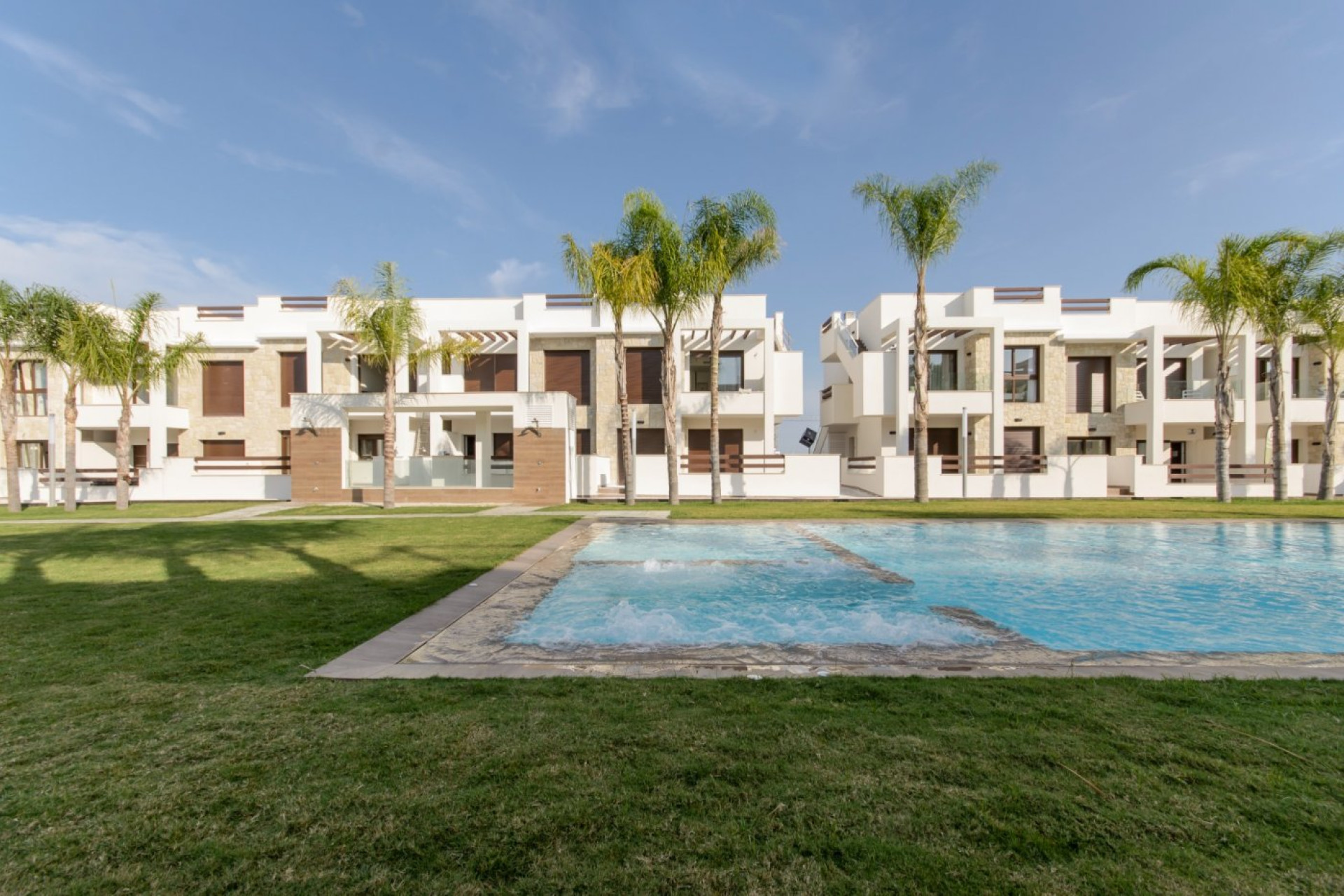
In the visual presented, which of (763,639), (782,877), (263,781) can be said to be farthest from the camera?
(763,639)

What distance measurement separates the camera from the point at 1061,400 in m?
26.5

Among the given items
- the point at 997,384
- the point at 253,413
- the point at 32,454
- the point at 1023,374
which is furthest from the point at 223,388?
the point at 1023,374

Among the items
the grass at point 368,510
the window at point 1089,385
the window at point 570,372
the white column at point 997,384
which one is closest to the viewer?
the grass at point 368,510

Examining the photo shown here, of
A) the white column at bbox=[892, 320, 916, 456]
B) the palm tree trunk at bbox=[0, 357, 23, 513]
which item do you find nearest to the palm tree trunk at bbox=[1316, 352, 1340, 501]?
the white column at bbox=[892, 320, 916, 456]

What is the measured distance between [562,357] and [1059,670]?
2392cm

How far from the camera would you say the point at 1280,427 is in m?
21.4

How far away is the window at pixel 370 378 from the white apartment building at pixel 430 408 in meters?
0.07

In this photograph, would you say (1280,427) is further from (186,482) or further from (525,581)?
(186,482)

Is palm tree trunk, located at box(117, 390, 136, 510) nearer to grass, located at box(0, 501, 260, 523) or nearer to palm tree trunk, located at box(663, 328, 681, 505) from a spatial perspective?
grass, located at box(0, 501, 260, 523)

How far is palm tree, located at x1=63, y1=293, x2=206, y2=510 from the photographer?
65.2ft

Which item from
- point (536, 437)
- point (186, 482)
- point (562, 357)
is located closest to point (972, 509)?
point (536, 437)

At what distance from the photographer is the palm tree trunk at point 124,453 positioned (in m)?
20.5

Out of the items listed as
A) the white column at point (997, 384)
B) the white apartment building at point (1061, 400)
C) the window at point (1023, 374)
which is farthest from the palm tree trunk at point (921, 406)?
the window at point (1023, 374)

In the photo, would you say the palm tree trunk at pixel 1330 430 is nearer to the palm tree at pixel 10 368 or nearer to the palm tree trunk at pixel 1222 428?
the palm tree trunk at pixel 1222 428
